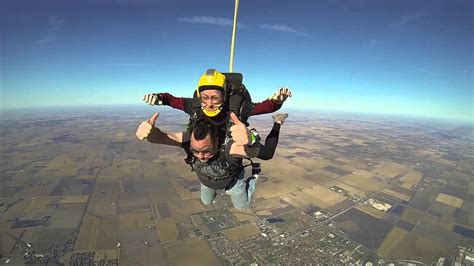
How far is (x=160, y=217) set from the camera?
20844mm

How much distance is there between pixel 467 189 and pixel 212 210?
34.2 m

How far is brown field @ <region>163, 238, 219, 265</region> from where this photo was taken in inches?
594

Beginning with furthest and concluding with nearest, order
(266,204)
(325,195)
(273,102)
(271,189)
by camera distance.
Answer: (271,189), (325,195), (266,204), (273,102)

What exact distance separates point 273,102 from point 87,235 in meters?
19.8

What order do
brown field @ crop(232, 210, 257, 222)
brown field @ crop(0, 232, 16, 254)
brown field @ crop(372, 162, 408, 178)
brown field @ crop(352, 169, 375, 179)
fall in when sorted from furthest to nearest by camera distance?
brown field @ crop(372, 162, 408, 178)
brown field @ crop(352, 169, 375, 179)
brown field @ crop(232, 210, 257, 222)
brown field @ crop(0, 232, 16, 254)

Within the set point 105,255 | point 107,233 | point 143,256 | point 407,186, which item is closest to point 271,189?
point 143,256

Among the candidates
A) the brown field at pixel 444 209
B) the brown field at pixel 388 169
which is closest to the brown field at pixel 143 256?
the brown field at pixel 444 209

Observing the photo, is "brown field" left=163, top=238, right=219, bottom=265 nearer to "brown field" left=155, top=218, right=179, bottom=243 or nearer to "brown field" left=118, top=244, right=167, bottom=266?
"brown field" left=118, top=244, right=167, bottom=266

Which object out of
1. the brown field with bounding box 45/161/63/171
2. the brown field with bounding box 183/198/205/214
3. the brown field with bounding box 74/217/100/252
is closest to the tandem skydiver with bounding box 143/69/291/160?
the brown field with bounding box 74/217/100/252

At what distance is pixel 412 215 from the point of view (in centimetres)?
2344

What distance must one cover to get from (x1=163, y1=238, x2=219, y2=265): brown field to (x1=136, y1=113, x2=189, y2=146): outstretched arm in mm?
13946

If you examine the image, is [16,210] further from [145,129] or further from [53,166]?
[145,129]

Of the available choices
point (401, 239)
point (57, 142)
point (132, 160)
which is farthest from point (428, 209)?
point (57, 142)

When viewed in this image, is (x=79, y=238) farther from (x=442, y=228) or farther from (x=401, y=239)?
(x=442, y=228)
